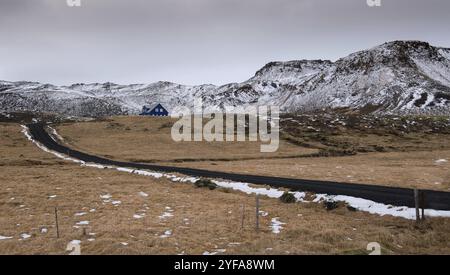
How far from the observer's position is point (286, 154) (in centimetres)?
7588

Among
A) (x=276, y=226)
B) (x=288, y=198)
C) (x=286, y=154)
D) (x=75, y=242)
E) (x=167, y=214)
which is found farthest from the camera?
(x=286, y=154)

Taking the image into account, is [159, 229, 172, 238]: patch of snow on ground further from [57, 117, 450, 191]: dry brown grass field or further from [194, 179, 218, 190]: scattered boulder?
[57, 117, 450, 191]: dry brown grass field

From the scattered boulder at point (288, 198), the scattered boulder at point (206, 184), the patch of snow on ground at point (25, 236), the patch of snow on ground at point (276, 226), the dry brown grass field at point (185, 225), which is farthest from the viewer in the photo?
the scattered boulder at point (206, 184)

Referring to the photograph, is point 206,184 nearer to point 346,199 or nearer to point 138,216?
point 138,216

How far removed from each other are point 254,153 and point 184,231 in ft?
193

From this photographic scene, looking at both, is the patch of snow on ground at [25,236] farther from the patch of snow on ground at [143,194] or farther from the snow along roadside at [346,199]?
the snow along roadside at [346,199]

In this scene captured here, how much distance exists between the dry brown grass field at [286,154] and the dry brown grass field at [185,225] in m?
16.4

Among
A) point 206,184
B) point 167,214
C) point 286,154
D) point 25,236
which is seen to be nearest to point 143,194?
point 206,184

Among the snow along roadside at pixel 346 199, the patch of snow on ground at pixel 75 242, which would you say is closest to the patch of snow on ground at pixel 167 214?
the patch of snow on ground at pixel 75 242

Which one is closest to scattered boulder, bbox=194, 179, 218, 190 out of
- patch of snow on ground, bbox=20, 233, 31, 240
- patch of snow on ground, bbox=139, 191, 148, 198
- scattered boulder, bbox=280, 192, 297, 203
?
patch of snow on ground, bbox=139, 191, 148, 198

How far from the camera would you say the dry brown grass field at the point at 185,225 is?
649 inches

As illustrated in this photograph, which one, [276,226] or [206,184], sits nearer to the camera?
[276,226]

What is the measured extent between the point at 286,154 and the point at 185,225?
186 ft
